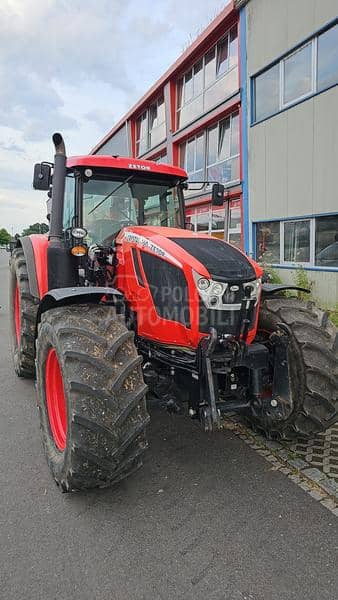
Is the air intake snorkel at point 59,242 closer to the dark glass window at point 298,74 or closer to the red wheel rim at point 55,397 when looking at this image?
the red wheel rim at point 55,397

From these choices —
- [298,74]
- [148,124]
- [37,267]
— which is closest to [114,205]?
[37,267]

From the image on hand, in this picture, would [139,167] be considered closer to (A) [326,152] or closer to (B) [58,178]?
(B) [58,178]

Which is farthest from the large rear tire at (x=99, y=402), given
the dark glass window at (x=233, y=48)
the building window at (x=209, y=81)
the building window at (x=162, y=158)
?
the building window at (x=162, y=158)

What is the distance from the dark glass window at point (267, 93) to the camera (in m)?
10.5

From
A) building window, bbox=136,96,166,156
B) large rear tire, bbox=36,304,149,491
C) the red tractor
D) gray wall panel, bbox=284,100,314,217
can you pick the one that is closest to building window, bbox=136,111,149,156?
building window, bbox=136,96,166,156

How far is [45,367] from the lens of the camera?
3168 mm

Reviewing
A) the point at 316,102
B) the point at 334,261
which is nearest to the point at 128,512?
the point at 334,261

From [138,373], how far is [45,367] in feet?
3.04

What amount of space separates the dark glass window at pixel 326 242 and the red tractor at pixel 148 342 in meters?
5.88

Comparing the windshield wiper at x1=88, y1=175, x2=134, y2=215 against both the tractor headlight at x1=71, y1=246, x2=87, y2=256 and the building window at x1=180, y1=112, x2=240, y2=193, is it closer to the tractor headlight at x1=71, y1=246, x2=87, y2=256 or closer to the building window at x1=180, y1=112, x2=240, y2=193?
the tractor headlight at x1=71, y1=246, x2=87, y2=256

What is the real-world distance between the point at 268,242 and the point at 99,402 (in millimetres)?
9565

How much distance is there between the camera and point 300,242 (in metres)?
9.98

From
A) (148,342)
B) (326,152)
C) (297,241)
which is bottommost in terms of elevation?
(148,342)

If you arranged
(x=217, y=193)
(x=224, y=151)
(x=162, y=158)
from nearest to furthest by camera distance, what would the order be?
1. (x=217, y=193)
2. (x=224, y=151)
3. (x=162, y=158)
